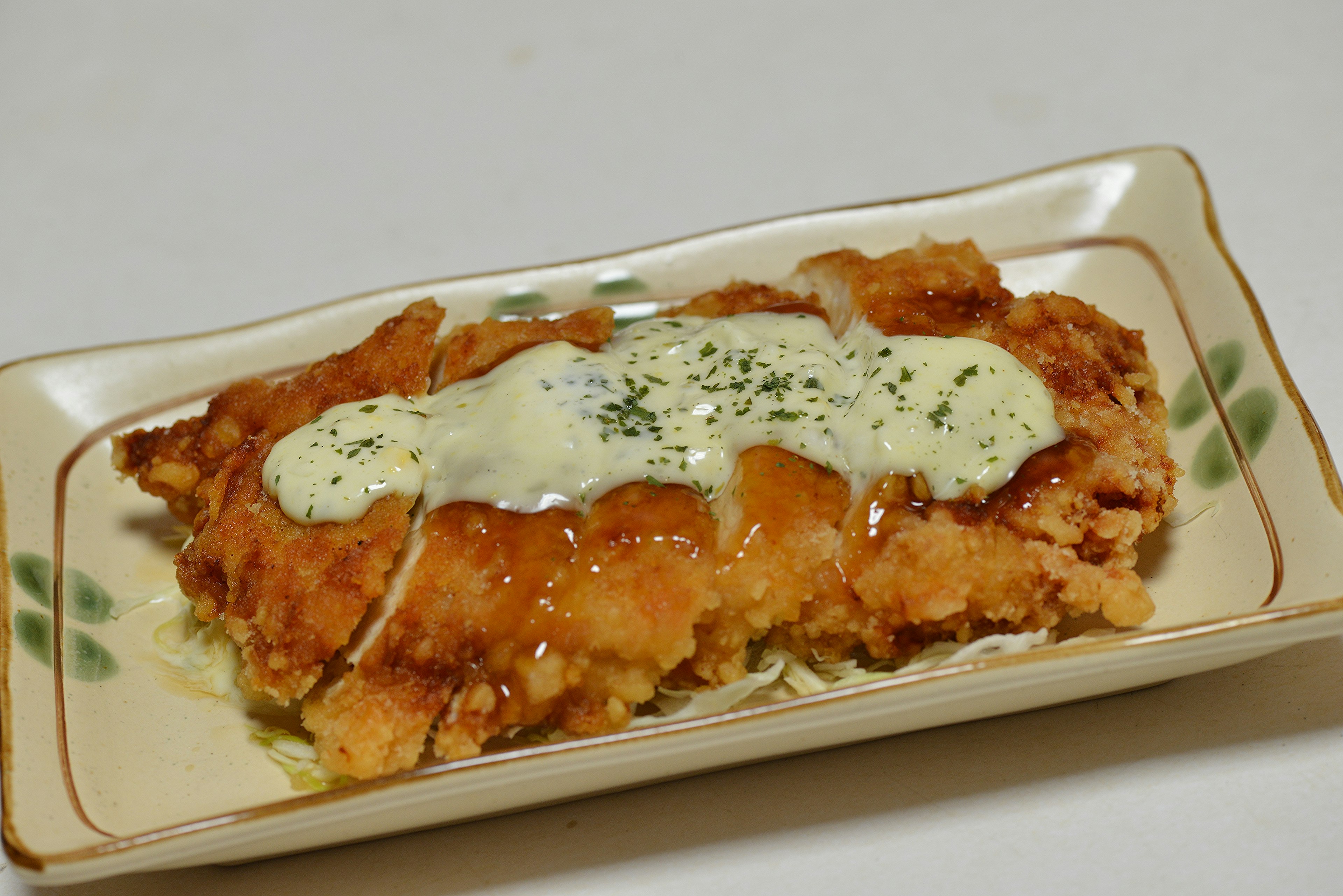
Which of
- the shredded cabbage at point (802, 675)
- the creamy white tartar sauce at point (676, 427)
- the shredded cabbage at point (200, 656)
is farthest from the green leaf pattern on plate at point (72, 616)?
the shredded cabbage at point (802, 675)

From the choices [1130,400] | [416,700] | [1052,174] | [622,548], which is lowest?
[416,700]

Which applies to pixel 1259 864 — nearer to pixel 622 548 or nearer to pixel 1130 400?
pixel 1130 400

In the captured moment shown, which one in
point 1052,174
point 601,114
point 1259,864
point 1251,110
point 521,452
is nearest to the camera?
point 1259,864

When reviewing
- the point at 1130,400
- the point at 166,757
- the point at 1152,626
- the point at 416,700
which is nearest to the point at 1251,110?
the point at 1130,400

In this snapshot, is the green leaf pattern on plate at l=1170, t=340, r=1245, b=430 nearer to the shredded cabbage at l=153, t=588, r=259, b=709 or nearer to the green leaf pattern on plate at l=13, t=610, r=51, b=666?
the shredded cabbage at l=153, t=588, r=259, b=709

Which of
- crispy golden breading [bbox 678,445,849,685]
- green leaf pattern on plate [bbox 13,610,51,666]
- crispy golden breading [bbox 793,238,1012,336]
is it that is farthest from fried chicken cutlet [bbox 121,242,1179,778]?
green leaf pattern on plate [bbox 13,610,51,666]

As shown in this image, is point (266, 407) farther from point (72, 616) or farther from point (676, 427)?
point (676, 427)
